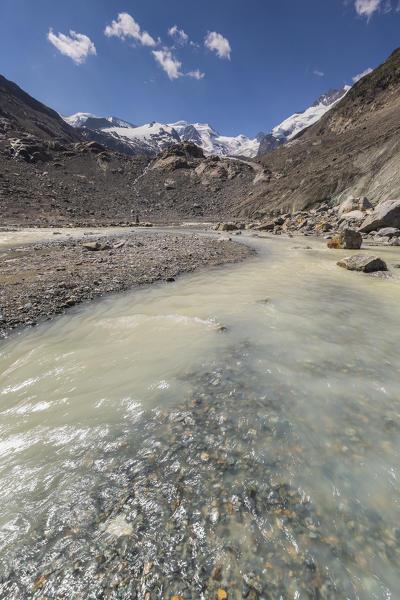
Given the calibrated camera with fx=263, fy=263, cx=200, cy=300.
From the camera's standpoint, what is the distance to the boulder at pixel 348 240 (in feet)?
52.6

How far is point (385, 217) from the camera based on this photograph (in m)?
19.6

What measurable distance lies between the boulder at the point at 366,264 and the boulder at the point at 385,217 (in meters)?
11.3

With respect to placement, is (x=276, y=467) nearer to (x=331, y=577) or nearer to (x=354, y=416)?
(x=331, y=577)

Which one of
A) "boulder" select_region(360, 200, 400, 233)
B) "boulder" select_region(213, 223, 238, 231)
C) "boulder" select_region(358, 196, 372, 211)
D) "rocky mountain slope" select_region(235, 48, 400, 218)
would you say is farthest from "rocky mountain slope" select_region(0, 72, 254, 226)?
"boulder" select_region(360, 200, 400, 233)

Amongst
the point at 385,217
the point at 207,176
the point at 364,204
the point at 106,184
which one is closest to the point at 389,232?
the point at 385,217

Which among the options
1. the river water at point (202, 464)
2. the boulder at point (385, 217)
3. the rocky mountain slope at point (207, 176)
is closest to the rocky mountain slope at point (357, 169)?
the rocky mountain slope at point (207, 176)

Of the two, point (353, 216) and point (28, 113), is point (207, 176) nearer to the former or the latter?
point (353, 216)

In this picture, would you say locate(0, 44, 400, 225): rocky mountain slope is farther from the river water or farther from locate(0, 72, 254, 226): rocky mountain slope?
the river water

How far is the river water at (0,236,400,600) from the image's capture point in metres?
1.86

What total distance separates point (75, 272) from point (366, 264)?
11618 millimetres

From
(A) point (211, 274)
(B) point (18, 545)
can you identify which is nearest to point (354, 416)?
(B) point (18, 545)

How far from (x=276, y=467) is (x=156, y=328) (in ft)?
12.7

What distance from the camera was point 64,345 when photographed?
5281mm

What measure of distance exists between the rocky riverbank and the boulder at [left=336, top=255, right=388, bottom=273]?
5.11m
